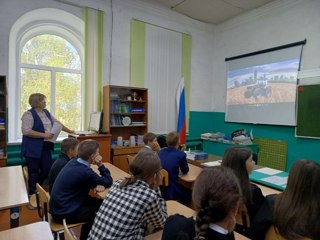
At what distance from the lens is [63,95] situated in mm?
4652

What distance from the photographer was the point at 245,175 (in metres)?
1.74

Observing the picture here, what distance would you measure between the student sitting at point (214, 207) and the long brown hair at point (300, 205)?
362 millimetres

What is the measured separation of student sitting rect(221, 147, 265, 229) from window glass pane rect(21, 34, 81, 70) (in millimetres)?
3970

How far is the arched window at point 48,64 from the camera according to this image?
4.08 metres

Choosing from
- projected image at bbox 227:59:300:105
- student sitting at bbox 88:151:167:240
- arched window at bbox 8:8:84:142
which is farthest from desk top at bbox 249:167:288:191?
arched window at bbox 8:8:84:142

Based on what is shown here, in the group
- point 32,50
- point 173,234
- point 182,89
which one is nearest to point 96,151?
point 173,234

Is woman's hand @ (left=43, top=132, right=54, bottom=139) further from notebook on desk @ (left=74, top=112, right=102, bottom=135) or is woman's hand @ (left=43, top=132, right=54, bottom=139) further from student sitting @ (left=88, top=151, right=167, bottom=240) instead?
student sitting @ (left=88, top=151, right=167, bottom=240)

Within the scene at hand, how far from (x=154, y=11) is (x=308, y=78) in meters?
3.35

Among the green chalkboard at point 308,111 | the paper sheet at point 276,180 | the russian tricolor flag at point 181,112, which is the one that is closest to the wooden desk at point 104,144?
the russian tricolor flag at point 181,112

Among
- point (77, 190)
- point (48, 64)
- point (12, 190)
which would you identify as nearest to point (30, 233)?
point (77, 190)

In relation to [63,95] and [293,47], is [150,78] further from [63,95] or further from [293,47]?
[293,47]

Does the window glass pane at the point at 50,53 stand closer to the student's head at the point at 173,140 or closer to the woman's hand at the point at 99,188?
the student's head at the point at 173,140

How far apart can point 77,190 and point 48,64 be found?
3.39 metres

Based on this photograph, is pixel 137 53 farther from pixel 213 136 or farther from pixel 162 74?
pixel 213 136
